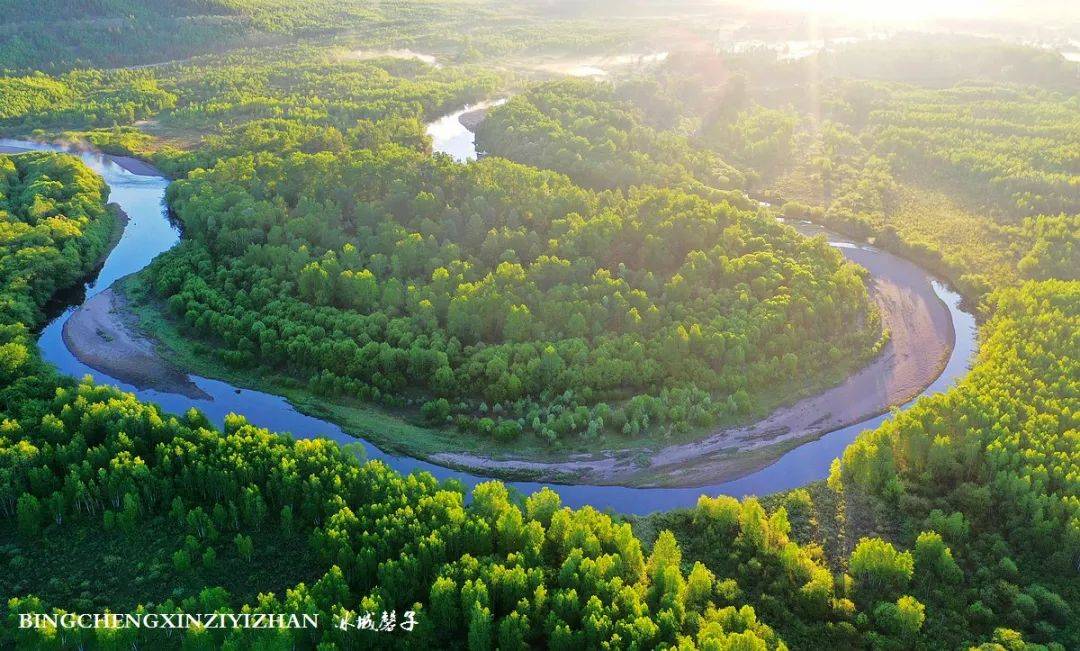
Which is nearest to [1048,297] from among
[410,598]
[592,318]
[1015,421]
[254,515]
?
[1015,421]

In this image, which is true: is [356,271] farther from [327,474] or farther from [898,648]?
[898,648]

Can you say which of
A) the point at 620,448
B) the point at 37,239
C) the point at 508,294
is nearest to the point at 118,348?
the point at 37,239

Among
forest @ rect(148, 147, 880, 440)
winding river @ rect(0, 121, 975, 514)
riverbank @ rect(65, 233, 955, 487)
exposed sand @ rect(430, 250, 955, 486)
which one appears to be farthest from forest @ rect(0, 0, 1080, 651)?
winding river @ rect(0, 121, 975, 514)

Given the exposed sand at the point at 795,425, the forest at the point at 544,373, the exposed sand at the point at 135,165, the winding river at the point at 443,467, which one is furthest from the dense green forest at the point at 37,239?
the exposed sand at the point at 795,425

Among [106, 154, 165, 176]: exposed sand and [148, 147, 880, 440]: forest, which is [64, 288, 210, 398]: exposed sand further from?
[106, 154, 165, 176]: exposed sand

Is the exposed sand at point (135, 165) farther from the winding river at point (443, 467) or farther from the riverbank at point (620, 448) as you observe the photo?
the riverbank at point (620, 448)

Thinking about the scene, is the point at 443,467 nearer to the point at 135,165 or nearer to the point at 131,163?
the point at 135,165
